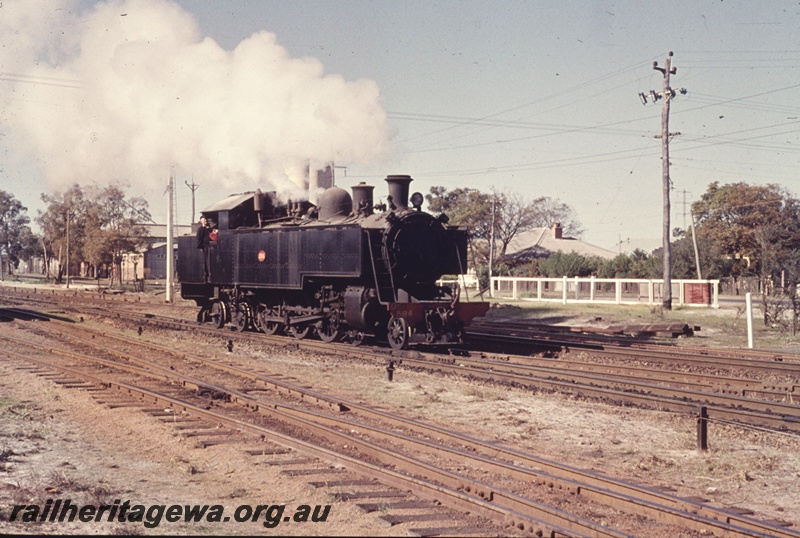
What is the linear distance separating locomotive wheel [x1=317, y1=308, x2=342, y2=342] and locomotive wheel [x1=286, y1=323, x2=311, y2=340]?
1.66 feet

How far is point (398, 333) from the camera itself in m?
15.7

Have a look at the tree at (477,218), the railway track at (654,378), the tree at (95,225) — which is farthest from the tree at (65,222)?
the railway track at (654,378)

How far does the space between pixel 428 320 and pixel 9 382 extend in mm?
7761

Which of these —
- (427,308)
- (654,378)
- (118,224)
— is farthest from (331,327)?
(118,224)

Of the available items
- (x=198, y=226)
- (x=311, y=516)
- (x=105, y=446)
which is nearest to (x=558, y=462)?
(x=311, y=516)

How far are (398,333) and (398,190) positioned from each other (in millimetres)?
3165

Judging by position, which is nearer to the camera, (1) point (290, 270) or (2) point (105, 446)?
(2) point (105, 446)

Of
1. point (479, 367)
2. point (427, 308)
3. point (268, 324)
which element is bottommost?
point (479, 367)

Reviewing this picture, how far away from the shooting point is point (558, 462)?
7188 mm

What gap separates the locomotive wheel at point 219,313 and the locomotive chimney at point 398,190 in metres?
7.38

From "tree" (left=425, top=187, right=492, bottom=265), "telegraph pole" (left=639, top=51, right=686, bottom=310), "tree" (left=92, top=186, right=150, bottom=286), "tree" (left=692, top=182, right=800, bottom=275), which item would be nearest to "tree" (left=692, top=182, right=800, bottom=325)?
"tree" (left=692, top=182, right=800, bottom=275)

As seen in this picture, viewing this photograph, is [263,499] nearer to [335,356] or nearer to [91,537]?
[91,537]

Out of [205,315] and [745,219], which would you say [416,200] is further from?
[745,219]

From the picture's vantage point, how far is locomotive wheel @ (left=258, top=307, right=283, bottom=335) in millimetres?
19273
